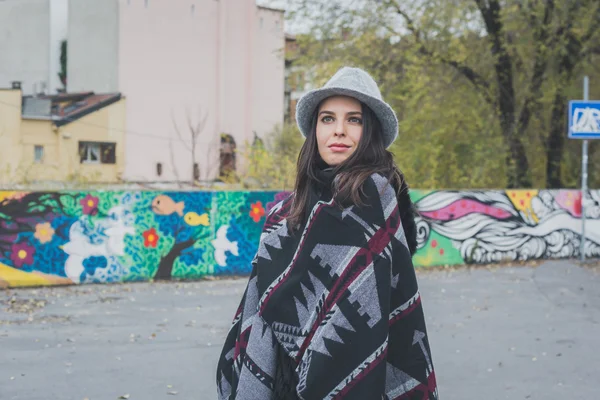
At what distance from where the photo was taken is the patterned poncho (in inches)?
92.4

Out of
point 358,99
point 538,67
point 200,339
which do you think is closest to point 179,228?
point 200,339

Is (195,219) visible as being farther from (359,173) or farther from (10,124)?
(10,124)

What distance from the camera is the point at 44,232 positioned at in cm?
1221

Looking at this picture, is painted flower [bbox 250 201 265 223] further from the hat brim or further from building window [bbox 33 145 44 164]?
building window [bbox 33 145 44 164]

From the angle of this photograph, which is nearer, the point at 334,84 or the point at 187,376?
the point at 334,84

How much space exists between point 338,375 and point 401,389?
24 centimetres

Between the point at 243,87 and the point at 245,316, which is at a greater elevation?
the point at 243,87

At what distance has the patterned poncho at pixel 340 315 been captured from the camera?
92.4 inches

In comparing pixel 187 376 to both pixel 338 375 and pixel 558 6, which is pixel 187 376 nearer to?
pixel 338 375

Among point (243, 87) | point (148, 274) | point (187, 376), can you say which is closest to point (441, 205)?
point (148, 274)

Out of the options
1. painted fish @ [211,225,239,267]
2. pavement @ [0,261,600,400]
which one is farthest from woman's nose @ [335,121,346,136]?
painted fish @ [211,225,239,267]

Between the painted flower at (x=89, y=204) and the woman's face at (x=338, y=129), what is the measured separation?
413 inches

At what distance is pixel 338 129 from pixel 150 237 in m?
10.8

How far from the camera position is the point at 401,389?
8.03 ft
